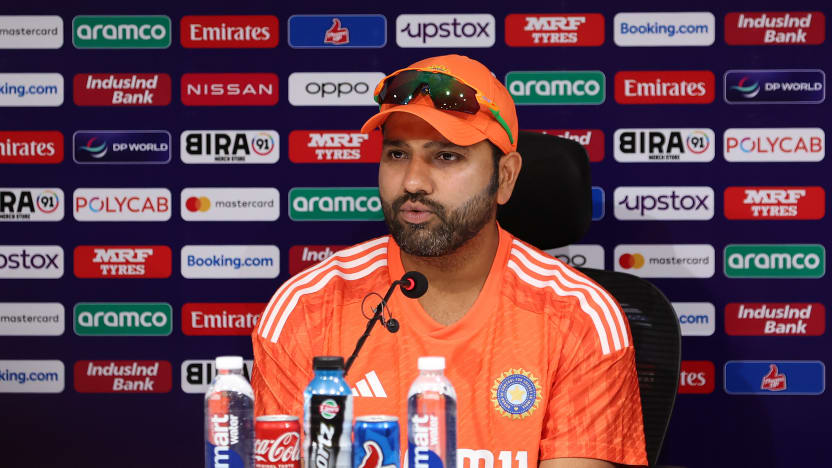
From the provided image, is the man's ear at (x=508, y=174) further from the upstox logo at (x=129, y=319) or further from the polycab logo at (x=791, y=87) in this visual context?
the upstox logo at (x=129, y=319)

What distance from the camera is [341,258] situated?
5.99 ft

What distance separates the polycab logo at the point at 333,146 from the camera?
2.97 metres

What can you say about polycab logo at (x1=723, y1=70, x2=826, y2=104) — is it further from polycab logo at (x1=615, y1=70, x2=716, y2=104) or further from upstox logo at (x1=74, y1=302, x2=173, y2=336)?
upstox logo at (x1=74, y1=302, x2=173, y2=336)

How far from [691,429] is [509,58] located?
1.39m

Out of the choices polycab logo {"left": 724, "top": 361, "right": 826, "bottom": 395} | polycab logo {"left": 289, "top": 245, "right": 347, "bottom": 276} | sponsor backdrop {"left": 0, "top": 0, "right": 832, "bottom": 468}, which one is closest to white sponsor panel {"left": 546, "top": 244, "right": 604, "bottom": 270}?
sponsor backdrop {"left": 0, "top": 0, "right": 832, "bottom": 468}

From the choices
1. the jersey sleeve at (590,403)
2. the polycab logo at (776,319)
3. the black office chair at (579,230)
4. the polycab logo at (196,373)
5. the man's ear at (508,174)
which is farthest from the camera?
the polycab logo at (196,373)

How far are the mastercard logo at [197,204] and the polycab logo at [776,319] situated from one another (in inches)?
70.6

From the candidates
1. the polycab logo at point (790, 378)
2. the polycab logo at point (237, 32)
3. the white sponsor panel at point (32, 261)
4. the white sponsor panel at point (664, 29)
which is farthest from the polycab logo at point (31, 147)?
the polycab logo at point (790, 378)

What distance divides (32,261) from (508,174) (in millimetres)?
1948

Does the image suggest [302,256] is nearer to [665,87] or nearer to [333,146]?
[333,146]

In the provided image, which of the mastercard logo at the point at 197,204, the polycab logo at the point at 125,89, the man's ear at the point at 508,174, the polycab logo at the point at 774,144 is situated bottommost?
the man's ear at the point at 508,174

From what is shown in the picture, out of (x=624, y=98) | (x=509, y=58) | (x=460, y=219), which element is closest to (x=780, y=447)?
(x=624, y=98)

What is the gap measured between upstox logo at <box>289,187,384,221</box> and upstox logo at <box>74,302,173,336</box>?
57 cm

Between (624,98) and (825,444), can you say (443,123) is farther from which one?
(825,444)
